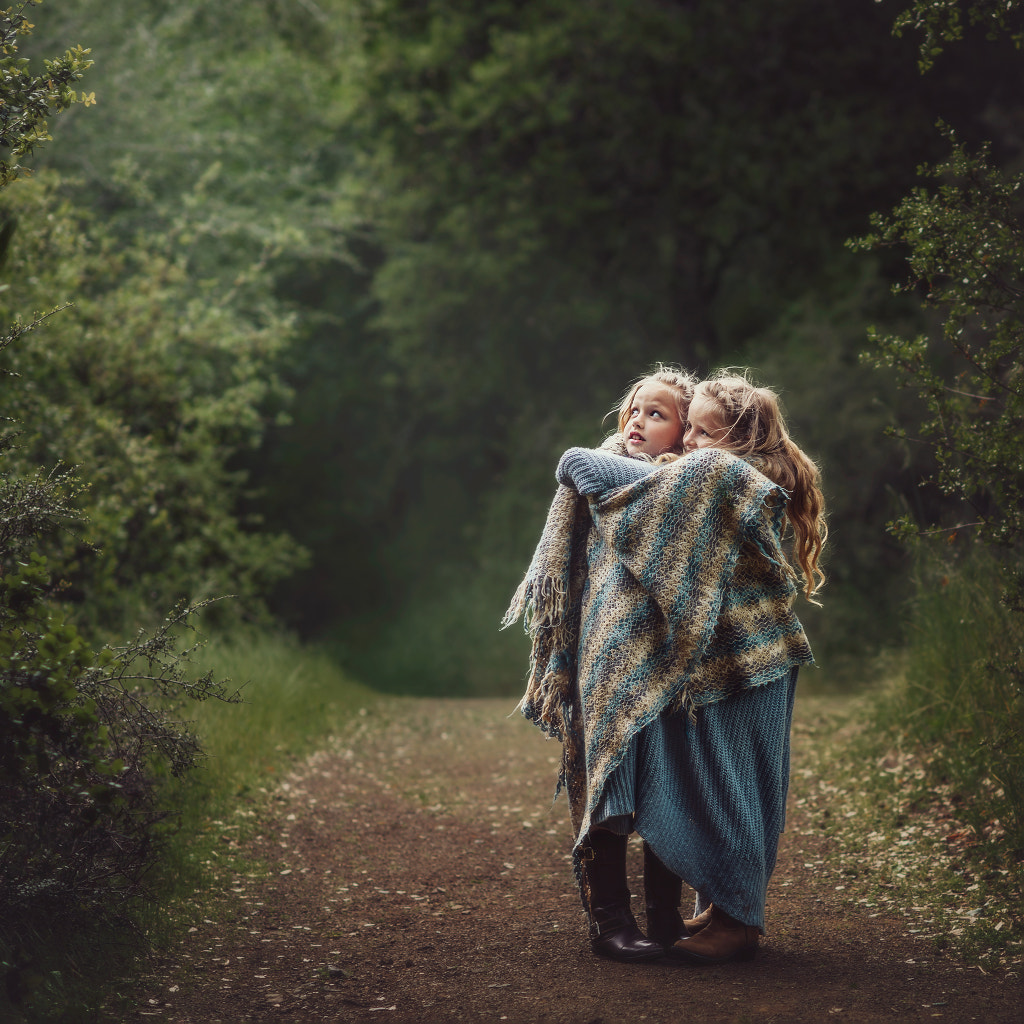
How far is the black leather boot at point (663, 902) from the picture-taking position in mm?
3201

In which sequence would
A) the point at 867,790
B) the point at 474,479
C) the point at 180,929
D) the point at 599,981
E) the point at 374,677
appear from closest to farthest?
1. the point at 599,981
2. the point at 180,929
3. the point at 867,790
4. the point at 374,677
5. the point at 474,479

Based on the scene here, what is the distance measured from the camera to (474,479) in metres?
17.5

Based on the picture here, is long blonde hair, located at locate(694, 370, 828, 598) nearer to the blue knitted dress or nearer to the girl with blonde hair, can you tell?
the girl with blonde hair

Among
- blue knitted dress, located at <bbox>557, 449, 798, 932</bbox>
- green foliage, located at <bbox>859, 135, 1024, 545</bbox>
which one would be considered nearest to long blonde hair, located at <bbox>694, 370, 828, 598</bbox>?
blue knitted dress, located at <bbox>557, 449, 798, 932</bbox>

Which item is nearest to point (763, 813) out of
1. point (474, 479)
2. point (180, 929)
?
point (180, 929)

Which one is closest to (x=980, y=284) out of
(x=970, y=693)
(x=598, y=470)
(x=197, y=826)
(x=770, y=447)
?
(x=770, y=447)

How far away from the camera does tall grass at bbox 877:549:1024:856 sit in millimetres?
4047

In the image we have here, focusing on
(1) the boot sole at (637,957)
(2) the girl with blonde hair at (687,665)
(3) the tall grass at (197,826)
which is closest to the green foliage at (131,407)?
(3) the tall grass at (197,826)

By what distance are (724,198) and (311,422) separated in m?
7.13

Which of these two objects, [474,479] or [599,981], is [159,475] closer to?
[599,981]

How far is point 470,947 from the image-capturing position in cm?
353

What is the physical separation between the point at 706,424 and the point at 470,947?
6.10 feet

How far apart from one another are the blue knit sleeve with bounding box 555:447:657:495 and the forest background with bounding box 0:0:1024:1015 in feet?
9.75

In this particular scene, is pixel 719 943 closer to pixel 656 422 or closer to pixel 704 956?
pixel 704 956
